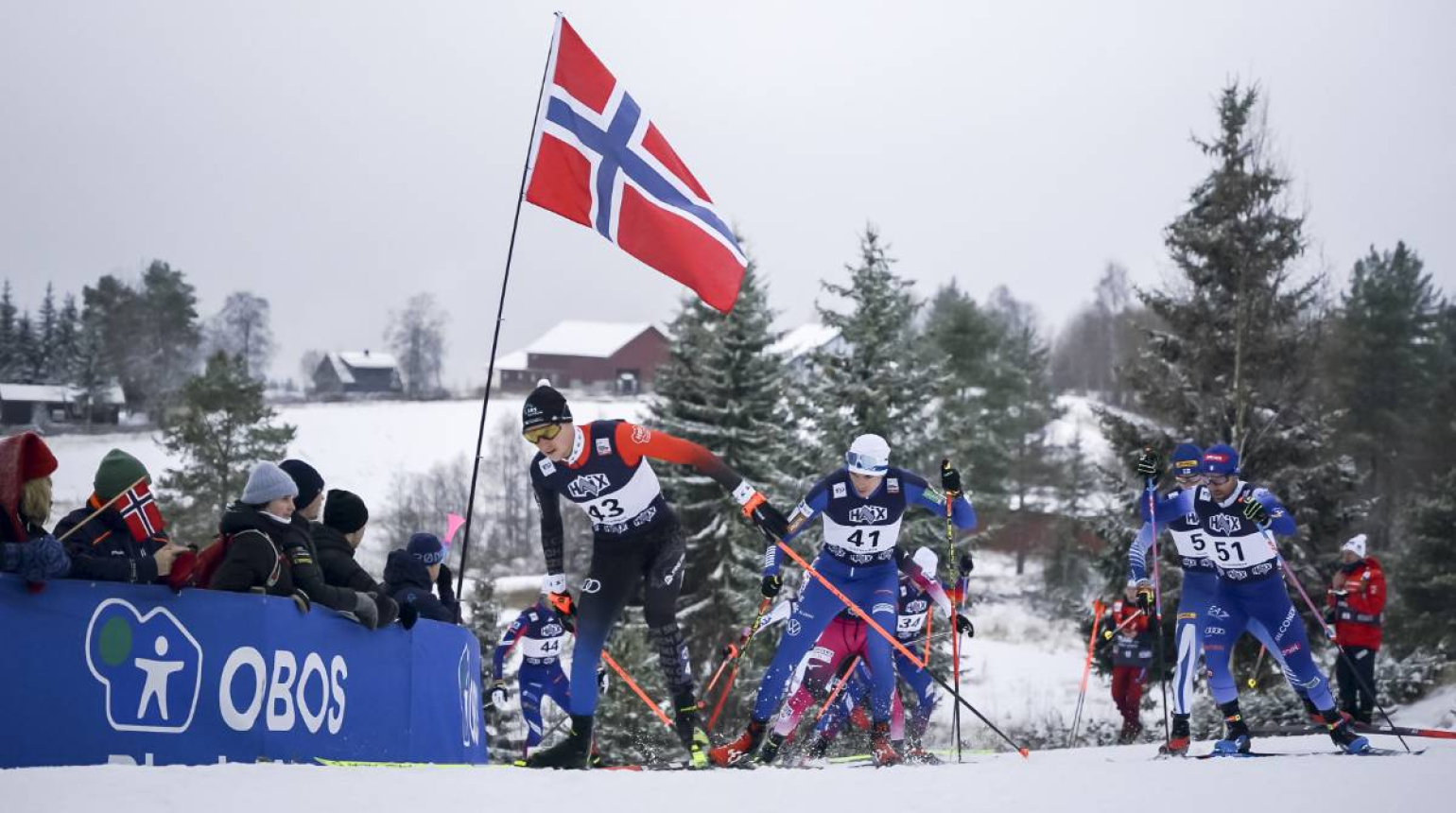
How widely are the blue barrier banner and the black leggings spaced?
149 centimetres

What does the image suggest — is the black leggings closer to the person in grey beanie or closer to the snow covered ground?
the person in grey beanie

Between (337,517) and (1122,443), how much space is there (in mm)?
19241

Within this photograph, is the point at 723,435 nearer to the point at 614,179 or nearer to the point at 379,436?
the point at 614,179

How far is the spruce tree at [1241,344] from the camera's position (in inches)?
906

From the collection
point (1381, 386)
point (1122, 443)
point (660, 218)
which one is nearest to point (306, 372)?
point (1381, 386)

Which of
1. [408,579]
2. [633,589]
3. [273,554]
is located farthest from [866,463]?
[273,554]

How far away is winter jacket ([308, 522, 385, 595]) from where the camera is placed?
797cm

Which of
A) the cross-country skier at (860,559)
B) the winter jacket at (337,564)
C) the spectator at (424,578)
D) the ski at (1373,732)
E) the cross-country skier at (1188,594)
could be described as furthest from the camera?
the ski at (1373,732)

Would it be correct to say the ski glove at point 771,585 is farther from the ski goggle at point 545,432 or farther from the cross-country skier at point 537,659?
the cross-country skier at point 537,659

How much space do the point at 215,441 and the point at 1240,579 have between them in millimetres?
30324

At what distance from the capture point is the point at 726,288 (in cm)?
1055

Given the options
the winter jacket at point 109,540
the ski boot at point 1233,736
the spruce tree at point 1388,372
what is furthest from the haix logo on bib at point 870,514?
the spruce tree at point 1388,372

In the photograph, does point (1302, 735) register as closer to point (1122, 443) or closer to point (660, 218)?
point (660, 218)

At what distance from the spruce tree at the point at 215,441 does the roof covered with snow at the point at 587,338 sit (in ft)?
169
